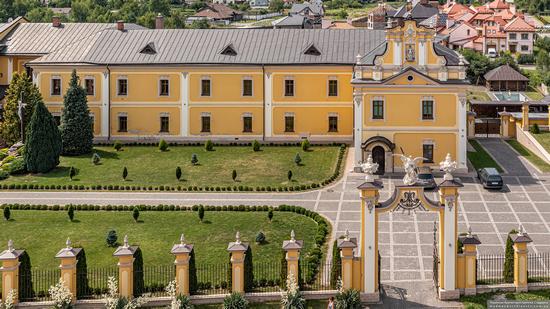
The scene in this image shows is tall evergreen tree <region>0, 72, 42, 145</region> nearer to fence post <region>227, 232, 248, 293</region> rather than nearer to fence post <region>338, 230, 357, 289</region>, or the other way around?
fence post <region>227, 232, 248, 293</region>

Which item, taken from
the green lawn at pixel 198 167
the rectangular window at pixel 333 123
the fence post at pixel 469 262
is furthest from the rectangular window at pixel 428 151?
the fence post at pixel 469 262

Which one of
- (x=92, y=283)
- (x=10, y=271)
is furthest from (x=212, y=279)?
(x=10, y=271)

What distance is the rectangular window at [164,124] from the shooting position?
5784cm

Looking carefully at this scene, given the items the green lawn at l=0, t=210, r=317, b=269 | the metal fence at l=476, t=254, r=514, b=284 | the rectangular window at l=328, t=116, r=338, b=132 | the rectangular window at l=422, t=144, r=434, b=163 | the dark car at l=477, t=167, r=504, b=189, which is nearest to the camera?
the metal fence at l=476, t=254, r=514, b=284

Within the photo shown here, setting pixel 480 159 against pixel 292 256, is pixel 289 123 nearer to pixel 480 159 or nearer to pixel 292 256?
pixel 480 159

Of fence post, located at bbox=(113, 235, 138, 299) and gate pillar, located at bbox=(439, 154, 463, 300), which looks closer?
fence post, located at bbox=(113, 235, 138, 299)

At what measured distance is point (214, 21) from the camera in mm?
163625

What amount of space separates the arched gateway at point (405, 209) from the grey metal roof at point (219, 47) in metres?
29.7

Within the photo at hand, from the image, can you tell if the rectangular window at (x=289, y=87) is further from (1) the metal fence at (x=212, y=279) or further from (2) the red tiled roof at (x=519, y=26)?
(2) the red tiled roof at (x=519, y=26)

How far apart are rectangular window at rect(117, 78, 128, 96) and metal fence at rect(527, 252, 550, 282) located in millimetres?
34190

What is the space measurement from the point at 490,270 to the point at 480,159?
22.4 m

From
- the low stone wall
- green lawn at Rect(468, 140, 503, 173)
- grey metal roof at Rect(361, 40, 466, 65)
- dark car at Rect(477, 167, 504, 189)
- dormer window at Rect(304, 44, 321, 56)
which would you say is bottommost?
dark car at Rect(477, 167, 504, 189)

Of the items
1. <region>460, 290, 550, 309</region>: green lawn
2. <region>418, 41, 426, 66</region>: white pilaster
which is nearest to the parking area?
<region>460, 290, 550, 309</region>: green lawn

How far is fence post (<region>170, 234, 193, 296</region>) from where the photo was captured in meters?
26.6
